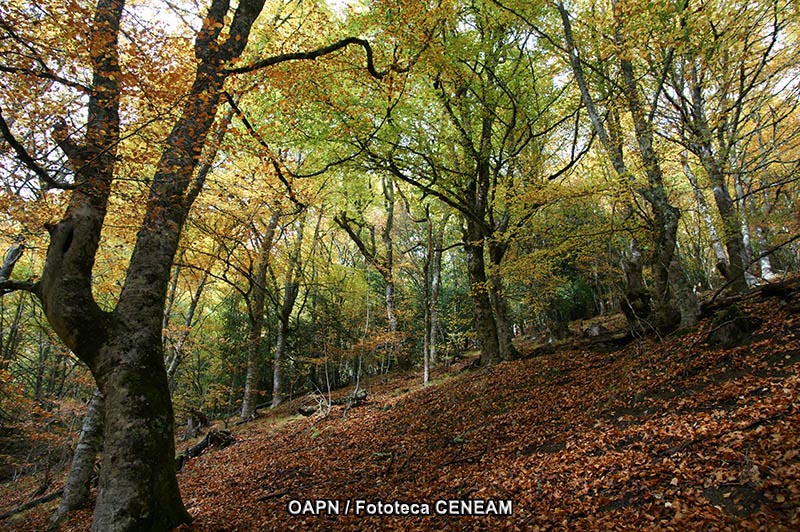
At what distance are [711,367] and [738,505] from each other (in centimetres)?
358

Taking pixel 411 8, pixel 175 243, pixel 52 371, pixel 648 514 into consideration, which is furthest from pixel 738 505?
pixel 52 371

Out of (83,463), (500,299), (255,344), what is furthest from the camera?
(255,344)

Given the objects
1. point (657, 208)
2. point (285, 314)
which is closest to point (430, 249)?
point (657, 208)

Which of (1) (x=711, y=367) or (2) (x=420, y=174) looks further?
(2) (x=420, y=174)

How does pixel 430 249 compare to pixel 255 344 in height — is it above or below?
above

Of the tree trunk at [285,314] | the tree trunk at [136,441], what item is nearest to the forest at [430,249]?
the tree trunk at [136,441]

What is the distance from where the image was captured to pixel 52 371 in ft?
57.6

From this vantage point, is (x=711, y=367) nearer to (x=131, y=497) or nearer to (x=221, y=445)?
(x=131, y=497)

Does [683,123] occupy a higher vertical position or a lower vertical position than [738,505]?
higher

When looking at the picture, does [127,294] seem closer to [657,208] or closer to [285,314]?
[657,208]

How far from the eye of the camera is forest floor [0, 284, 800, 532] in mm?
3234

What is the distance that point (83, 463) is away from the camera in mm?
7523

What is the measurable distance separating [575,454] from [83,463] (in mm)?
9402

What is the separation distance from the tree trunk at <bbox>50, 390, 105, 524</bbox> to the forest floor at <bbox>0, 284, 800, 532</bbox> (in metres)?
0.42
